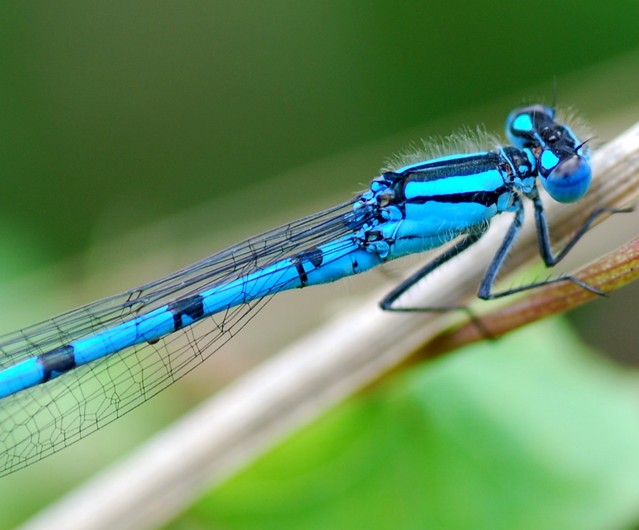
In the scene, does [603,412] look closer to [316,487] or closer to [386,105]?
[316,487]

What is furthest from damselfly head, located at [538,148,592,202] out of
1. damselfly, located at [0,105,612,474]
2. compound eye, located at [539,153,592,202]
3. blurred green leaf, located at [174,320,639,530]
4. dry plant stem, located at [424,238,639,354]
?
blurred green leaf, located at [174,320,639,530]

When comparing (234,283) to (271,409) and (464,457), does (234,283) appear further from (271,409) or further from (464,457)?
(464,457)

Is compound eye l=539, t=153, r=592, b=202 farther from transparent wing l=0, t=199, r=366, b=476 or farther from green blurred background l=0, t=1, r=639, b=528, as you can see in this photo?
green blurred background l=0, t=1, r=639, b=528

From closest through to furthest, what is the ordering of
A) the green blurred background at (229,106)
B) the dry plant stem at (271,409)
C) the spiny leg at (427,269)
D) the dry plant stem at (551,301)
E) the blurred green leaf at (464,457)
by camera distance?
the dry plant stem at (551,301) → the blurred green leaf at (464,457) → the dry plant stem at (271,409) → the spiny leg at (427,269) → the green blurred background at (229,106)

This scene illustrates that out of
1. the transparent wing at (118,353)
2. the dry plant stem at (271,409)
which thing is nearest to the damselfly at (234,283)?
the transparent wing at (118,353)

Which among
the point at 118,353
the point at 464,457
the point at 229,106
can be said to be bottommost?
the point at 464,457

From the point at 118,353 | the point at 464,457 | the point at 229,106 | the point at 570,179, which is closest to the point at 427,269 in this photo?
the point at 570,179

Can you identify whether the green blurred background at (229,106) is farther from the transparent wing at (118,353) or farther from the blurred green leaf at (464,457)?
the blurred green leaf at (464,457)
